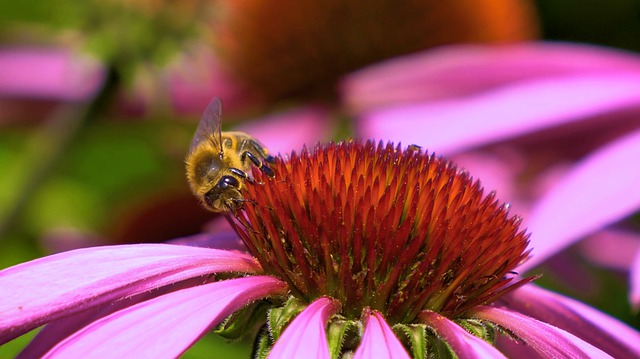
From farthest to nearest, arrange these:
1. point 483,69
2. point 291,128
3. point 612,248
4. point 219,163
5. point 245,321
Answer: point 291,128
point 612,248
point 483,69
point 219,163
point 245,321

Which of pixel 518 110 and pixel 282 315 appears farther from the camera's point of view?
pixel 518 110

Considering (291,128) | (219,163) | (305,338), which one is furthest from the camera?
(291,128)

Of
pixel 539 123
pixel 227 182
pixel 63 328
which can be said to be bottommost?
pixel 63 328

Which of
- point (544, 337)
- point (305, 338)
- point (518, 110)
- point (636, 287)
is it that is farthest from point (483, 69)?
point (305, 338)

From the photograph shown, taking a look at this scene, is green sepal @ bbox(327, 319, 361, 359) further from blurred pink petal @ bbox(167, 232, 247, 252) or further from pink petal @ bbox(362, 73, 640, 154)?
pink petal @ bbox(362, 73, 640, 154)

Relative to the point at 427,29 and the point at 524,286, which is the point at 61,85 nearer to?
the point at 427,29

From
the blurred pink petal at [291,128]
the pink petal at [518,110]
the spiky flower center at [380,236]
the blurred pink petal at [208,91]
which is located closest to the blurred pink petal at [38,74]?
the blurred pink petal at [208,91]

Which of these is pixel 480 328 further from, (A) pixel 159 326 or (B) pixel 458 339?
(A) pixel 159 326

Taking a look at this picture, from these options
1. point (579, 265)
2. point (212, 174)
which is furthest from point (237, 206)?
point (579, 265)
